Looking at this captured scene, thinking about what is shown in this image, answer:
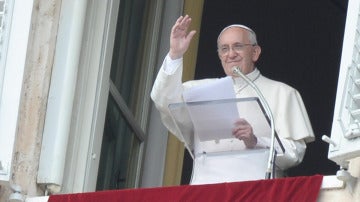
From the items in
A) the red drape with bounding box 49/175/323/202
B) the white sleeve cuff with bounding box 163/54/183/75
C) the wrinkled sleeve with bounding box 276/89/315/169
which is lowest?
the red drape with bounding box 49/175/323/202

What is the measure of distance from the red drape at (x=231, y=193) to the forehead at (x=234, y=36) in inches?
38.0

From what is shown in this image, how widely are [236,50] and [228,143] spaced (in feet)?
1.50

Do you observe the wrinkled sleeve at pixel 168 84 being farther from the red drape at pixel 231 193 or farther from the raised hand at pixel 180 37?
the red drape at pixel 231 193

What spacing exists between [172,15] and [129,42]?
0.55 meters

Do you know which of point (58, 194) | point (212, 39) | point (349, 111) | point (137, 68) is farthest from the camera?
point (212, 39)

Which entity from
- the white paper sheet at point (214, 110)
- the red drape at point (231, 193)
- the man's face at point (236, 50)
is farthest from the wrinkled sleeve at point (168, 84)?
the red drape at point (231, 193)

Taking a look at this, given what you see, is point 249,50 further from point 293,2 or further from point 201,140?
point 293,2

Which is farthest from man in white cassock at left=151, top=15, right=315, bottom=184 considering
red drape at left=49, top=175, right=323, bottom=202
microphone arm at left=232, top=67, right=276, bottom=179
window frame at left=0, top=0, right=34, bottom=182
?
window frame at left=0, top=0, right=34, bottom=182

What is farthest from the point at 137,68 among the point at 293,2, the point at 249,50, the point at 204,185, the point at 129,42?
the point at 293,2

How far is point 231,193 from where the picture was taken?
729cm

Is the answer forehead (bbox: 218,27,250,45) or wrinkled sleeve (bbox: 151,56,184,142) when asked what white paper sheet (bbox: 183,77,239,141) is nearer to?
wrinkled sleeve (bbox: 151,56,184,142)

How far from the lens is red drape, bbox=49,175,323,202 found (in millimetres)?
7152

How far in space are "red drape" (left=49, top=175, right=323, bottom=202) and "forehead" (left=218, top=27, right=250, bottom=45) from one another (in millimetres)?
965

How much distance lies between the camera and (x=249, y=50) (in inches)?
321
